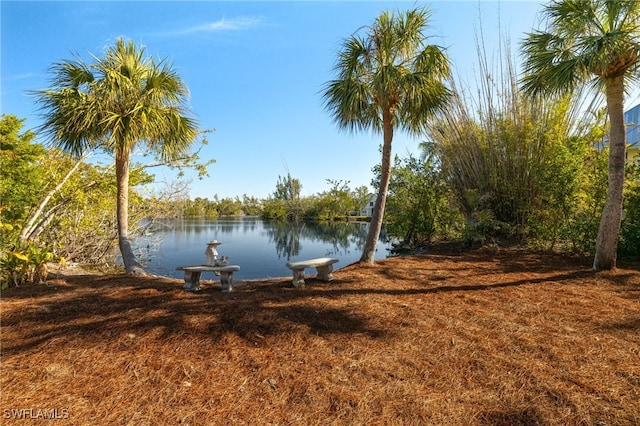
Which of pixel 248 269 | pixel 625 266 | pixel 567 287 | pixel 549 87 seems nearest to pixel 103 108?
pixel 248 269

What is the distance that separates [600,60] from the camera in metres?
4.76

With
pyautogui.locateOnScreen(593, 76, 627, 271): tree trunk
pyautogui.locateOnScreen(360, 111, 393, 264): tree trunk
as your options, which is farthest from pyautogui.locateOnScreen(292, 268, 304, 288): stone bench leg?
pyautogui.locateOnScreen(593, 76, 627, 271): tree trunk

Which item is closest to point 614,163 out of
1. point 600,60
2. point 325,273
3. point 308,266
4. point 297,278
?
point 600,60

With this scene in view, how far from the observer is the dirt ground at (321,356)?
7.10 ft

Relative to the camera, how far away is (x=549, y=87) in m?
5.63

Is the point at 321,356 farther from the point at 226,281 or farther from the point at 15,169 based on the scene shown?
the point at 15,169

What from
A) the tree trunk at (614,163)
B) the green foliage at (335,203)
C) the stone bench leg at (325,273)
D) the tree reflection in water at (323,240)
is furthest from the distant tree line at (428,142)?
the green foliage at (335,203)

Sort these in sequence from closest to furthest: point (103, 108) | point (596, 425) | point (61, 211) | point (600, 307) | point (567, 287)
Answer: point (596, 425) < point (600, 307) < point (567, 287) < point (103, 108) < point (61, 211)

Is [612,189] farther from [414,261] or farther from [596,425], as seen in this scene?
[596,425]

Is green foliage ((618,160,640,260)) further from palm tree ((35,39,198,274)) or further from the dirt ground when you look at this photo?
palm tree ((35,39,198,274))

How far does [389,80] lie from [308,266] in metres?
3.86

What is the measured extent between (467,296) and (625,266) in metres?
4.54

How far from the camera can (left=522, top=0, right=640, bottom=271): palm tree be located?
4.91 meters

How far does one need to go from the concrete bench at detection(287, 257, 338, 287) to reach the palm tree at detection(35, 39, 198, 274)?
3696mm
